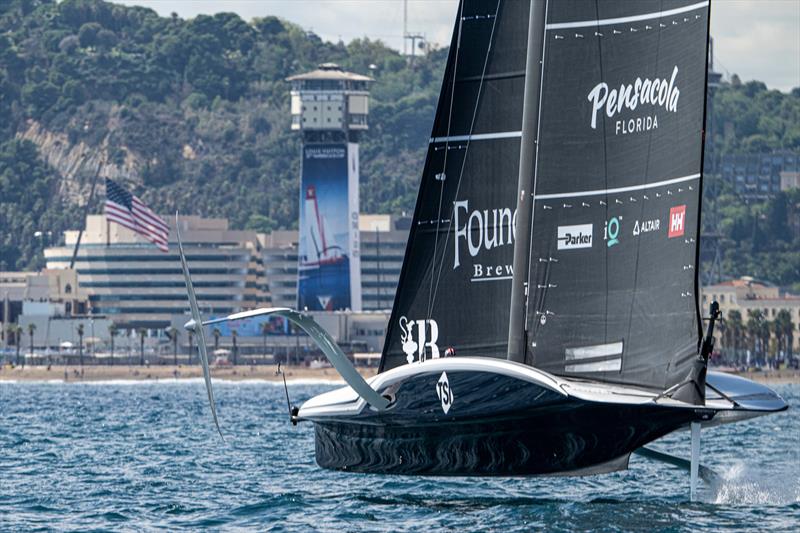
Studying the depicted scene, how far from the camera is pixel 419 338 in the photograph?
2877 cm

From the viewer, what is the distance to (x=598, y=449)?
84.5ft

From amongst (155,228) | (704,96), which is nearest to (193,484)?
(704,96)

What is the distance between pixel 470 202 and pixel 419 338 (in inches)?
86.1

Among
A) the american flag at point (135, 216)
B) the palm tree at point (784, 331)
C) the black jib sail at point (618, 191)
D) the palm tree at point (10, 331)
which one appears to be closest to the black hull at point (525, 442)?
the black jib sail at point (618, 191)

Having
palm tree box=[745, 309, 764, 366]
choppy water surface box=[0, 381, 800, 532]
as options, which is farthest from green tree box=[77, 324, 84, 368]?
choppy water surface box=[0, 381, 800, 532]

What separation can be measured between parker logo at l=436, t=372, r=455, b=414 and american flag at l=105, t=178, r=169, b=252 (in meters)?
110

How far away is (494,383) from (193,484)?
9.58 metres

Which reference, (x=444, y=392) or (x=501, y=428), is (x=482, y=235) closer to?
(x=444, y=392)

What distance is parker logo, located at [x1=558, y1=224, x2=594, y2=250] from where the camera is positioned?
25.9 m

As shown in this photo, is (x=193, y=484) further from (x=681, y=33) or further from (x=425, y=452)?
(x=681, y=33)

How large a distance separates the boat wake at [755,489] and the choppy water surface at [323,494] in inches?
1.5

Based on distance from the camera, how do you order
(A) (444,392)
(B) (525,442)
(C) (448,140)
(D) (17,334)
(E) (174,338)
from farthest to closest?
1. (E) (174,338)
2. (D) (17,334)
3. (C) (448,140)
4. (A) (444,392)
5. (B) (525,442)

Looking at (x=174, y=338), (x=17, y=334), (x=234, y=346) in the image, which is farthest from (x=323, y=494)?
(x=17, y=334)

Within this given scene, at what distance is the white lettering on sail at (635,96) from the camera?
25719 millimetres
